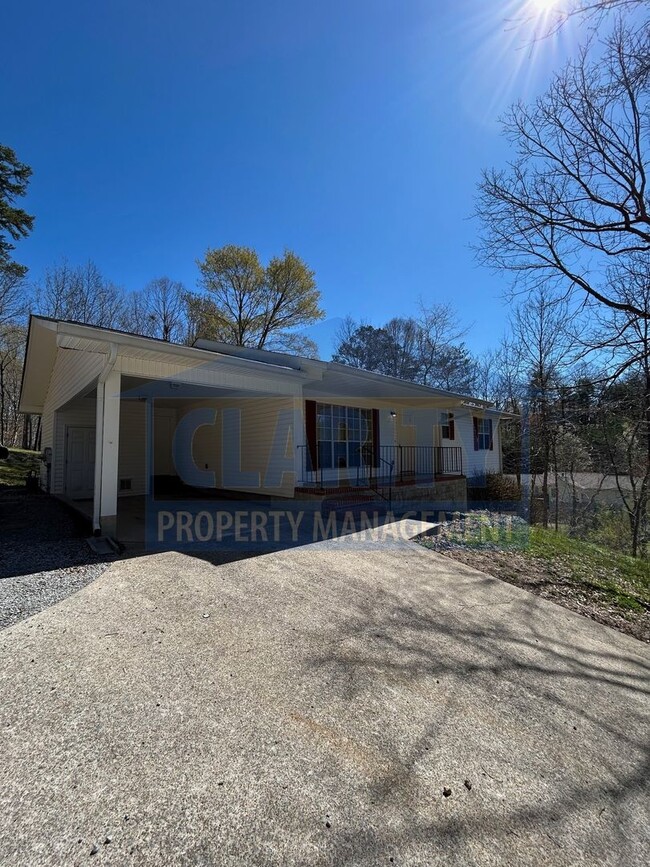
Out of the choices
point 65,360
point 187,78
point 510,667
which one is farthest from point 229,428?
point 510,667

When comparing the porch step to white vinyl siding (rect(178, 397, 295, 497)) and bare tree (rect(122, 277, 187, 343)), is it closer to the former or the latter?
white vinyl siding (rect(178, 397, 295, 497))

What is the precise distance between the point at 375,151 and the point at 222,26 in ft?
10.7

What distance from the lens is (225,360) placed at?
678 centimetres

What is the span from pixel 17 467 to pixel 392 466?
14.7m

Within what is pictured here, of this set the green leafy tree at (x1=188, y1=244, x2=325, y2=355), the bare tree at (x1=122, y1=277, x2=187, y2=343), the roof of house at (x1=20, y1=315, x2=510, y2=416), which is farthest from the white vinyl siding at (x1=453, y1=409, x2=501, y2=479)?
the bare tree at (x1=122, y1=277, x2=187, y2=343)

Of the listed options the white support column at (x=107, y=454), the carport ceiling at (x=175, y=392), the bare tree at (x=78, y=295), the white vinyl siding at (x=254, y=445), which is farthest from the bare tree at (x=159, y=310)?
the white support column at (x=107, y=454)

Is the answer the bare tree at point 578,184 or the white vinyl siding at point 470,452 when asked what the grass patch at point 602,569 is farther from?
the white vinyl siding at point 470,452

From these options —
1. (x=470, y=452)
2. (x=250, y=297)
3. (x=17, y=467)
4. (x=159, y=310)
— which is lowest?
(x=17, y=467)

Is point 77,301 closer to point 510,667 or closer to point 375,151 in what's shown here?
point 375,151

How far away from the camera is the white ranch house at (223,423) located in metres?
6.21

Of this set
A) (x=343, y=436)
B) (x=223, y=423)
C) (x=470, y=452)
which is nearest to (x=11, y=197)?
(x=223, y=423)

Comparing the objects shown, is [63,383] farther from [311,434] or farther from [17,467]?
[17,467]

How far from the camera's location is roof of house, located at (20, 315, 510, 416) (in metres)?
5.29

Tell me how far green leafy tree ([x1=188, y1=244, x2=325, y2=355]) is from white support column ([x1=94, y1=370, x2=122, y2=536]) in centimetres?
1477
